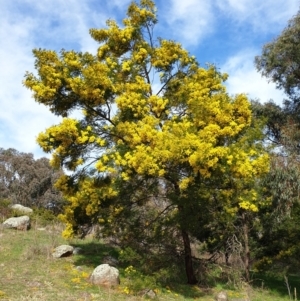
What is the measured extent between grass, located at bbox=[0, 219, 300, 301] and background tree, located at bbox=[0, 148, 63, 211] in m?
26.9

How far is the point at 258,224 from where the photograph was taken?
1462cm

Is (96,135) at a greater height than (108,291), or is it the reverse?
(96,135)

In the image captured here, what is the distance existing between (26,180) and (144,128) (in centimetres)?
3566

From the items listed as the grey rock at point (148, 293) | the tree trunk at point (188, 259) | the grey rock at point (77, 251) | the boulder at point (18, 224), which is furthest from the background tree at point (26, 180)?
the grey rock at point (148, 293)

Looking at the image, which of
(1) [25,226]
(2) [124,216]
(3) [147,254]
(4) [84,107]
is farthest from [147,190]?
(1) [25,226]

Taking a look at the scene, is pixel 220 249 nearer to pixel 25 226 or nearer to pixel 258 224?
pixel 258 224

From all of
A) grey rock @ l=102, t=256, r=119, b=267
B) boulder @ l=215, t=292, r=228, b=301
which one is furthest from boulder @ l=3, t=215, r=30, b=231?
boulder @ l=215, t=292, r=228, b=301

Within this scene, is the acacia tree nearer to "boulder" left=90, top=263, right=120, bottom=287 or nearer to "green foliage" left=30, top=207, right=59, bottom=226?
"boulder" left=90, top=263, right=120, bottom=287

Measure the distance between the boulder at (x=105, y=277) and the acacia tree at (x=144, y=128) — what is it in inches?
75.8

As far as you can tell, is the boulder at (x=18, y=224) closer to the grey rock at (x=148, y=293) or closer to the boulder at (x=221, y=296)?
the grey rock at (x=148, y=293)

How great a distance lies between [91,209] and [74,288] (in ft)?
9.99

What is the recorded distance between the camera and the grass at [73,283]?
9.39m

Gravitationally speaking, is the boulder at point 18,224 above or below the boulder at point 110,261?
above

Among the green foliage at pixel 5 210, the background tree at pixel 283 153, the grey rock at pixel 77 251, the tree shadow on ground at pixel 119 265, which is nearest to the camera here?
the tree shadow on ground at pixel 119 265
